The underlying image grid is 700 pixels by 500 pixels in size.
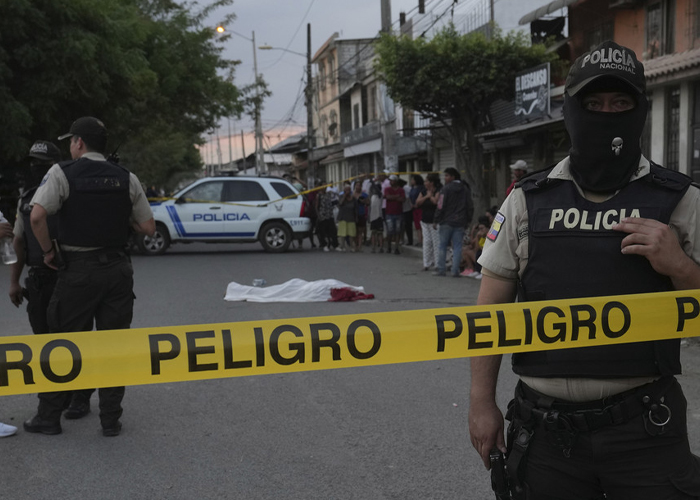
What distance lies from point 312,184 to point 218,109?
210 inches

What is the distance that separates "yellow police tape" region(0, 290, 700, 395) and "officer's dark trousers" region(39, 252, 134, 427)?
8.28 feet

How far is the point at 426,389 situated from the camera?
5.94 m

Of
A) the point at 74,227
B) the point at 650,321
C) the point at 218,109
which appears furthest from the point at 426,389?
the point at 218,109

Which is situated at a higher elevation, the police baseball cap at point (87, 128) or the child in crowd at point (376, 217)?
the police baseball cap at point (87, 128)

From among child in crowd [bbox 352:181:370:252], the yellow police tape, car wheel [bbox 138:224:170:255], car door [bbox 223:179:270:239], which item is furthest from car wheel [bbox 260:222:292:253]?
the yellow police tape

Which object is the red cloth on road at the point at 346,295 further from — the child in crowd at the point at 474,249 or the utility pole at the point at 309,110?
the utility pole at the point at 309,110

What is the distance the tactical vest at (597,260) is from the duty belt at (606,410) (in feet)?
0.18

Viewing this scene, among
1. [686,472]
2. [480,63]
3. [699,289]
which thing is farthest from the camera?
[480,63]

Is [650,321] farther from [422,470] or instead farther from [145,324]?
[145,324]

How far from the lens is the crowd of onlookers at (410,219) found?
504 inches

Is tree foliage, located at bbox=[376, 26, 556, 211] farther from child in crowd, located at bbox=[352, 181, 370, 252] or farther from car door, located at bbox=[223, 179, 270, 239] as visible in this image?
car door, located at bbox=[223, 179, 270, 239]

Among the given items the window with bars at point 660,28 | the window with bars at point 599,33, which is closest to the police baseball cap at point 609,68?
the window with bars at point 660,28

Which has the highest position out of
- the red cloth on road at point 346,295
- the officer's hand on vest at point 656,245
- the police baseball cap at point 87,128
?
the police baseball cap at point 87,128

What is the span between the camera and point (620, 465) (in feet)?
6.79
